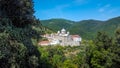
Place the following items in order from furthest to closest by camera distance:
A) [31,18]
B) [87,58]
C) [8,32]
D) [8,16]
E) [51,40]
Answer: [51,40]
[87,58]
[31,18]
[8,16]
[8,32]

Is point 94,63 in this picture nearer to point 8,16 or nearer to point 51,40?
point 8,16

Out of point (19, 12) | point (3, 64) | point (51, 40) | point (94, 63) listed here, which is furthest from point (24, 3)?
point (51, 40)

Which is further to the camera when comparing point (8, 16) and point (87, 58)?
point (87, 58)

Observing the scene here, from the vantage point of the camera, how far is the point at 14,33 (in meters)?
20.5

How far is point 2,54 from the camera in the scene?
1861 cm

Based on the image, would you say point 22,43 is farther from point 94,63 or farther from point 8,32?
point 94,63

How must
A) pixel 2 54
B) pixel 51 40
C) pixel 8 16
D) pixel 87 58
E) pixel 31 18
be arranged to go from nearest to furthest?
pixel 2 54, pixel 8 16, pixel 31 18, pixel 87 58, pixel 51 40

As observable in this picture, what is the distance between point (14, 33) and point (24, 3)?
12.8ft

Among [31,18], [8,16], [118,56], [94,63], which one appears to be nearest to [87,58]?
[94,63]

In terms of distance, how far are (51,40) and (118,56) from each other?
125 metres

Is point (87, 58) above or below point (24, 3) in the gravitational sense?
below

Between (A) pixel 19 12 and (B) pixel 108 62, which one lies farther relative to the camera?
(B) pixel 108 62

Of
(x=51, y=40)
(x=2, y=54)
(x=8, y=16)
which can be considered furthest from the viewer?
(x=51, y=40)

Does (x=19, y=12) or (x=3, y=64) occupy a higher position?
(x=19, y=12)
